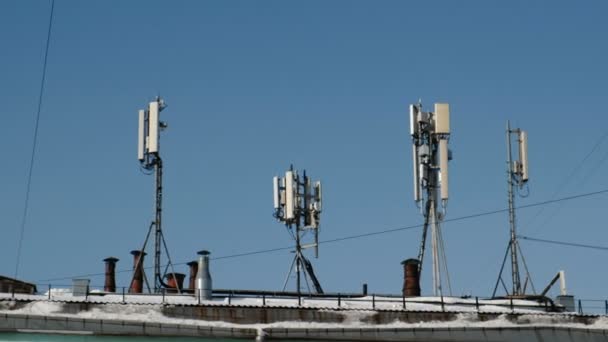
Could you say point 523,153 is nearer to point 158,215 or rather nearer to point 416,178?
point 416,178

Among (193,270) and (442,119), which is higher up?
(442,119)

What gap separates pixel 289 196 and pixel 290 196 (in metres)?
0.05

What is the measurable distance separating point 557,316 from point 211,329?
507 inches

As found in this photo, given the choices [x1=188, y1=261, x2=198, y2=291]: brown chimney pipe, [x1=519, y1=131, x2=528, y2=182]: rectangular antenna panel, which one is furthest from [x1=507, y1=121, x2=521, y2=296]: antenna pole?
[x1=188, y1=261, x2=198, y2=291]: brown chimney pipe

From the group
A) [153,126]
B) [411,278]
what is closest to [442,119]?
[411,278]

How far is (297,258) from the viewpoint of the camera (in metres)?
51.6

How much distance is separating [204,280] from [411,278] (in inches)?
367

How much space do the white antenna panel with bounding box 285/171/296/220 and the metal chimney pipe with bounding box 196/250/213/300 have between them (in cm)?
1161

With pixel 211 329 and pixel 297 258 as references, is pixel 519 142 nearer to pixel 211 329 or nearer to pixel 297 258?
pixel 297 258

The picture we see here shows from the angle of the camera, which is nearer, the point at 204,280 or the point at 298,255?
the point at 204,280

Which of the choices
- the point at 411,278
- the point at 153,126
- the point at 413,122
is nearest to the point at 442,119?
the point at 413,122

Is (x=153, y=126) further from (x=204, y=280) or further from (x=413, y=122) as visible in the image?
(x=413, y=122)

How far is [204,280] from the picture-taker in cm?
4091

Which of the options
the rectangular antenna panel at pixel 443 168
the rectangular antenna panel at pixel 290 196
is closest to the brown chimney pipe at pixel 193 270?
the rectangular antenna panel at pixel 290 196
